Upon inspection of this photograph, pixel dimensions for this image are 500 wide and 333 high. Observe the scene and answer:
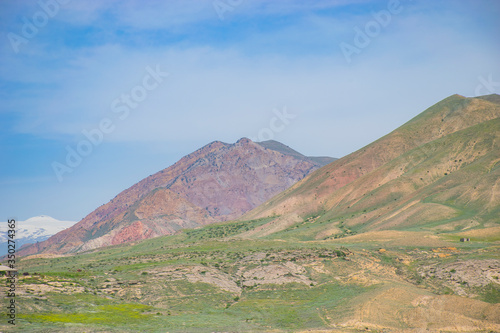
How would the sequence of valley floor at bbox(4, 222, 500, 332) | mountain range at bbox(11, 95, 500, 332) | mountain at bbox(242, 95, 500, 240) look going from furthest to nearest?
mountain at bbox(242, 95, 500, 240) → mountain range at bbox(11, 95, 500, 332) → valley floor at bbox(4, 222, 500, 332)

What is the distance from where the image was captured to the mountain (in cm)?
11788

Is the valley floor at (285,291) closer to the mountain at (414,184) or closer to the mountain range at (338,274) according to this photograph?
the mountain range at (338,274)

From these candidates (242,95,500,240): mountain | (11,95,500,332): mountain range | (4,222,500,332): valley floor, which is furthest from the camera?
(242,95,500,240): mountain

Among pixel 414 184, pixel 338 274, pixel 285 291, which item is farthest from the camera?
pixel 414 184

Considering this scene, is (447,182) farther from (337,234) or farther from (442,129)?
(442,129)

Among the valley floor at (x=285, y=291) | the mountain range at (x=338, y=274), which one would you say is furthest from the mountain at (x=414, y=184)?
the valley floor at (x=285, y=291)

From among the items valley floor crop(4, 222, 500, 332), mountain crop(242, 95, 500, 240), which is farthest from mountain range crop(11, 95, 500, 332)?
mountain crop(242, 95, 500, 240)

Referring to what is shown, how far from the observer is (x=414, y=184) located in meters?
148

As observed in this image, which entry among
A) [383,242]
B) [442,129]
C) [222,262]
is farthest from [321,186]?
[222,262]

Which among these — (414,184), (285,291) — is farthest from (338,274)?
(414,184)

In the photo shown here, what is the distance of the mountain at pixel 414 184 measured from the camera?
387 ft

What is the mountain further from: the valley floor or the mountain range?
the valley floor

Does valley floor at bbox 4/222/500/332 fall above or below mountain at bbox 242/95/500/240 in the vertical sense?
below

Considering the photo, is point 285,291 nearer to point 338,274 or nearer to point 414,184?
point 338,274
